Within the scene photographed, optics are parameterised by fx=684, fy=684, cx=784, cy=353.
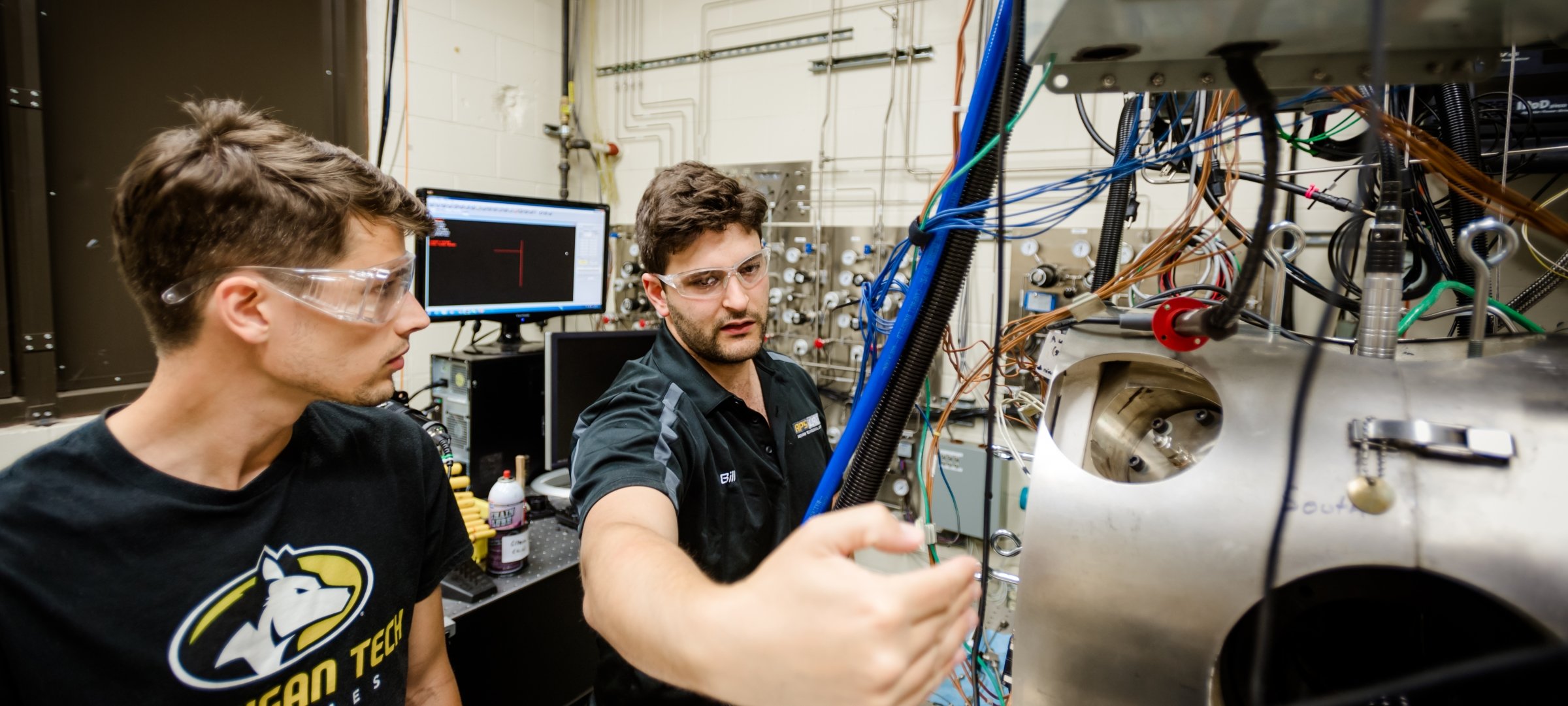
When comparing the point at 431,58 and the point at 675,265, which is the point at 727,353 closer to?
the point at 675,265

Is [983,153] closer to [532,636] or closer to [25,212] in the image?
[532,636]

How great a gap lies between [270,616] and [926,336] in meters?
0.90

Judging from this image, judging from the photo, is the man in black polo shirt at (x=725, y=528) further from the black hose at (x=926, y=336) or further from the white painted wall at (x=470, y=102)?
the white painted wall at (x=470, y=102)

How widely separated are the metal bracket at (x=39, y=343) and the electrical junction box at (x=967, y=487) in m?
2.67

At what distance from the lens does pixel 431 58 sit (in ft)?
9.11

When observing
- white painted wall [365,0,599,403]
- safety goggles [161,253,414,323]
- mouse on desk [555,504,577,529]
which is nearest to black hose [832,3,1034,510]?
safety goggles [161,253,414,323]

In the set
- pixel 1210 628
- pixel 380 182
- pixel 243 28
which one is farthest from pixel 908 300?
pixel 243 28

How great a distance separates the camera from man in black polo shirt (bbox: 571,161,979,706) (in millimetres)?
388

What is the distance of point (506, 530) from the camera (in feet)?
5.39

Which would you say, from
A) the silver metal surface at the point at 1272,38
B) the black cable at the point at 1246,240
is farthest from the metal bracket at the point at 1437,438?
the black cable at the point at 1246,240

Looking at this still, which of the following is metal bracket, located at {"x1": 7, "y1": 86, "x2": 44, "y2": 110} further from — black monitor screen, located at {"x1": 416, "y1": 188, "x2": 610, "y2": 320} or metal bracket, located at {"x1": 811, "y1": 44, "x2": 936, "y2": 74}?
metal bracket, located at {"x1": 811, "y1": 44, "x2": 936, "y2": 74}

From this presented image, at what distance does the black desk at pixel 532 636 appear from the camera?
1586mm

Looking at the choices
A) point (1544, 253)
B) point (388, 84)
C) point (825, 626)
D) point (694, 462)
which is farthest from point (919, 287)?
point (388, 84)

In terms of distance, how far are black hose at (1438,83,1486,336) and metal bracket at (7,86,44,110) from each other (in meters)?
3.19
